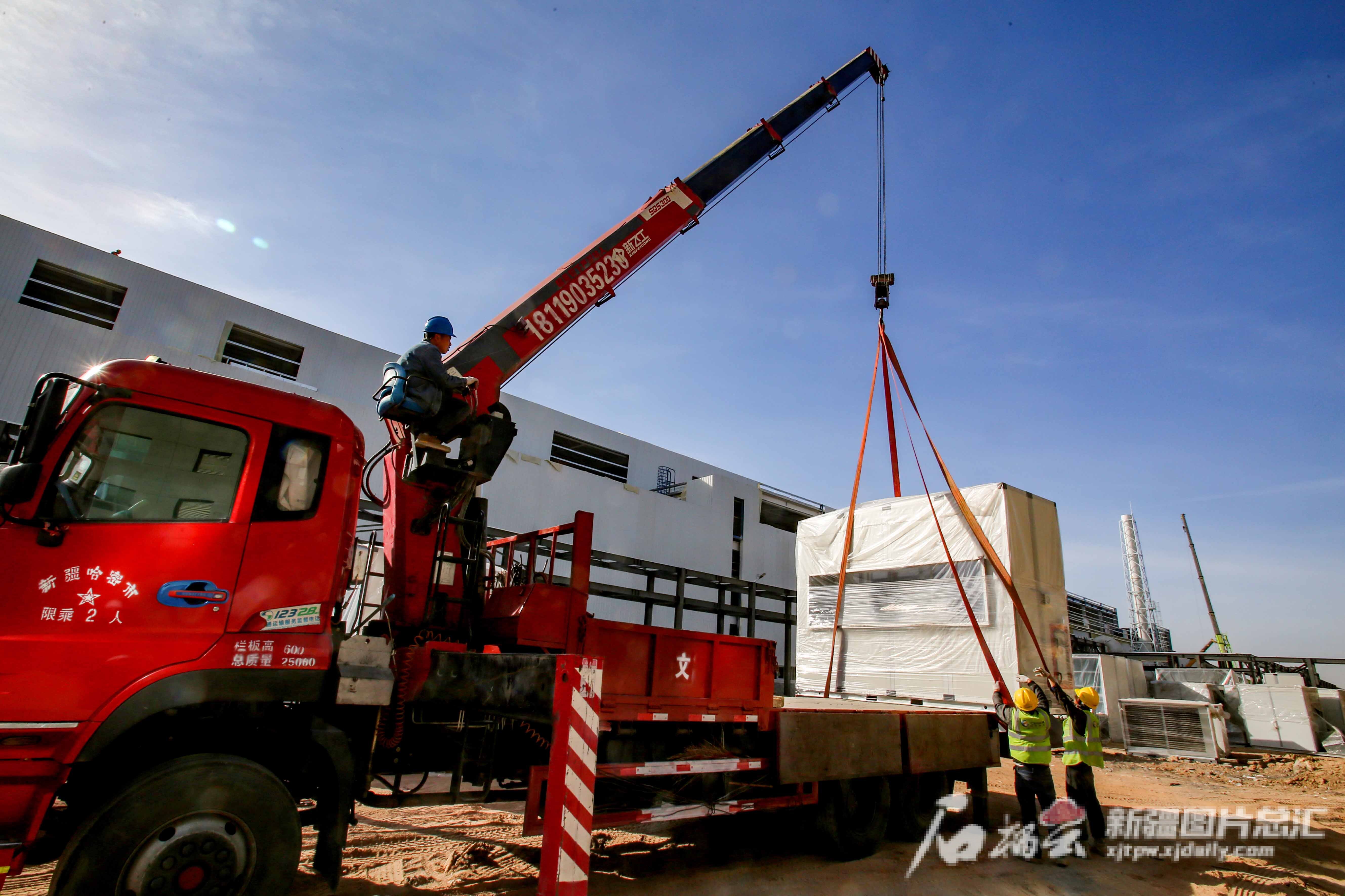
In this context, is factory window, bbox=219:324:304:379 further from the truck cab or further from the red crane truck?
the truck cab

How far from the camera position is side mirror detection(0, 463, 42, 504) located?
9.88ft

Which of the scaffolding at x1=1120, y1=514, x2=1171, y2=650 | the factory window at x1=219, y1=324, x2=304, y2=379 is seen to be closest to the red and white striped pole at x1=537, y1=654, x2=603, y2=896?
the factory window at x1=219, y1=324, x2=304, y2=379

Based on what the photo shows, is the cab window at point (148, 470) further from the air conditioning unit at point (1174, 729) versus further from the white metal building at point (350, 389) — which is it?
the air conditioning unit at point (1174, 729)

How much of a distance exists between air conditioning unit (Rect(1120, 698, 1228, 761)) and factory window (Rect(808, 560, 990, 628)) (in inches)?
313

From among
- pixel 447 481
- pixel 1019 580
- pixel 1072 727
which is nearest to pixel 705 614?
pixel 1019 580

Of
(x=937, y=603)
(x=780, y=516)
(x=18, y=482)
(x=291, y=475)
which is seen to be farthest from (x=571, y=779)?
(x=780, y=516)

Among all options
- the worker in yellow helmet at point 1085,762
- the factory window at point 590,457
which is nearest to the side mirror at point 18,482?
the worker in yellow helmet at point 1085,762

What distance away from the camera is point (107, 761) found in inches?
132

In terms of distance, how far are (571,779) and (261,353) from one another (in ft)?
65.0

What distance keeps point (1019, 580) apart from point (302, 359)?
62.5 ft

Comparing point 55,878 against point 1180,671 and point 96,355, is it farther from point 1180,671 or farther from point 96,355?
point 1180,671

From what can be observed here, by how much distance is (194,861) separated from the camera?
3213 mm

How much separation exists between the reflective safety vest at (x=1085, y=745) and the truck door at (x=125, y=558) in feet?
24.0

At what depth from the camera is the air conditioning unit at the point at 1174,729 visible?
45.1 ft
